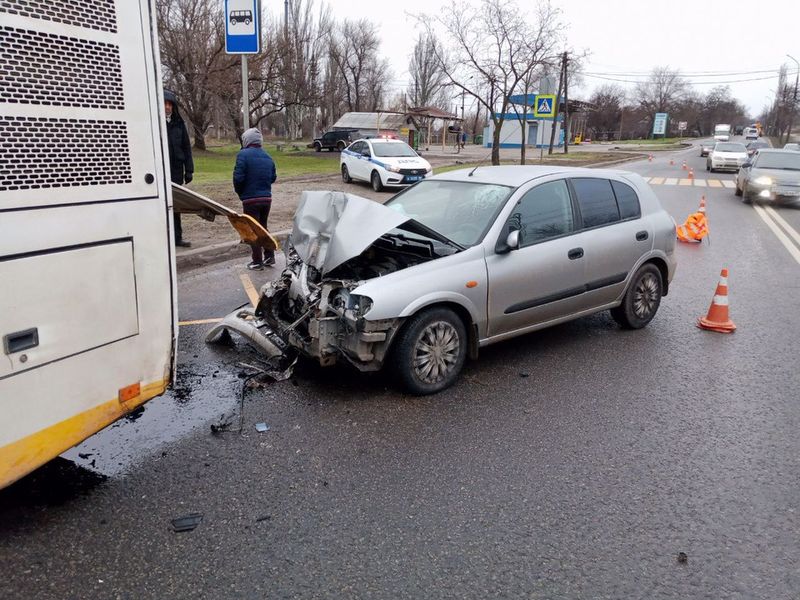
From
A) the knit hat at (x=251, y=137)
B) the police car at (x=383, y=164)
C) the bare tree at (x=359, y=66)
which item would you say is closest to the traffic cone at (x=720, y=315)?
→ the knit hat at (x=251, y=137)

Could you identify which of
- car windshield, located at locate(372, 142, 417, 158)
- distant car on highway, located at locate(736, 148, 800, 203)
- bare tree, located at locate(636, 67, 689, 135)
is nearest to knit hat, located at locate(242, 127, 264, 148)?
car windshield, located at locate(372, 142, 417, 158)

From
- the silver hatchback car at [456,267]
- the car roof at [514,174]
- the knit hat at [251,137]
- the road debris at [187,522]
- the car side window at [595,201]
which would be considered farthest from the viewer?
the knit hat at [251,137]

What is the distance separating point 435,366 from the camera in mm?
4504

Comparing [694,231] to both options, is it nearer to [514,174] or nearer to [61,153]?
[514,174]

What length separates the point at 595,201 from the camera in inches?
219

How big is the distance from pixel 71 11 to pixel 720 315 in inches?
244

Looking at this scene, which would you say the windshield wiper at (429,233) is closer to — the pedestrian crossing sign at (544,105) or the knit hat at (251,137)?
the knit hat at (251,137)

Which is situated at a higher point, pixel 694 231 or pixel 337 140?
pixel 337 140

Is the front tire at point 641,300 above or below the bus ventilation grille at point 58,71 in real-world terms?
below

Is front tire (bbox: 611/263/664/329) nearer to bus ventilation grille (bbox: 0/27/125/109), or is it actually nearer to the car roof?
the car roof

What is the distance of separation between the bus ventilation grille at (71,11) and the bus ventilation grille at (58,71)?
2.8 inches

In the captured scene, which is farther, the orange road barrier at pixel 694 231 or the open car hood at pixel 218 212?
the orange road barrier at pixel 694 231

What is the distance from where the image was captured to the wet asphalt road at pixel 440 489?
8.78 feet

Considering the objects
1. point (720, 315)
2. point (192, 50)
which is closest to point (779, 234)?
point (720, 315)
